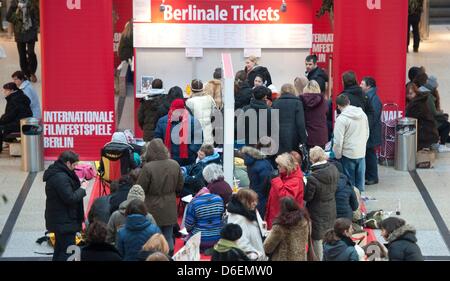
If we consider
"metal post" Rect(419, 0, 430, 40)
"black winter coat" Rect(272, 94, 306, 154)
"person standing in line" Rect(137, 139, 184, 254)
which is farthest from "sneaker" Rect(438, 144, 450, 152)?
"metal post" Rect(419, 0, 430, 40)

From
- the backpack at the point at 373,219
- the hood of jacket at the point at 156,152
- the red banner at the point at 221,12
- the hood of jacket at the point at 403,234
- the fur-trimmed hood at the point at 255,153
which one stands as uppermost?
the red banner at the point at 221,12

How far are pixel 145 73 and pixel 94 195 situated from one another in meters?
3.87

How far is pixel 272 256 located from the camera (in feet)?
33.6

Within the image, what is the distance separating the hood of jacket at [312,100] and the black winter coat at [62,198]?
4.14 metres

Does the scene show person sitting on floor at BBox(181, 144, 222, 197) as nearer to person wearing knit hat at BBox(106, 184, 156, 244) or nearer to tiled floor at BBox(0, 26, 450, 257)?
tiled floor at BBox(0, 26, 450, 257)

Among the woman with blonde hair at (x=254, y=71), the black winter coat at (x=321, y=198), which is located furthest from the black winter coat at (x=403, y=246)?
the woman with blonde hair at (x=254, y=71)

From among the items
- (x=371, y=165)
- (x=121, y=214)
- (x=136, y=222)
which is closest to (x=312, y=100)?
(x=371, y=165)

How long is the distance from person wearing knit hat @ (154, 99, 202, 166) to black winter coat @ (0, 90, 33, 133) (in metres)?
3.11

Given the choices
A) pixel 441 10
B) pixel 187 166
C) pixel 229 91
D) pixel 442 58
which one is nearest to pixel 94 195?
pixel 187 166

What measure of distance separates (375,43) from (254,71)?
6.00ft

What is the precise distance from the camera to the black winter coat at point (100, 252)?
9.51 metres

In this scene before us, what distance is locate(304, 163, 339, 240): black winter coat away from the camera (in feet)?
38.3

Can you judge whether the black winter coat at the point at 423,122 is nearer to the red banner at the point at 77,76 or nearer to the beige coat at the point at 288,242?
the red banner at the point at 77,76

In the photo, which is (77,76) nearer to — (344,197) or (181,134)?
(181,134)
